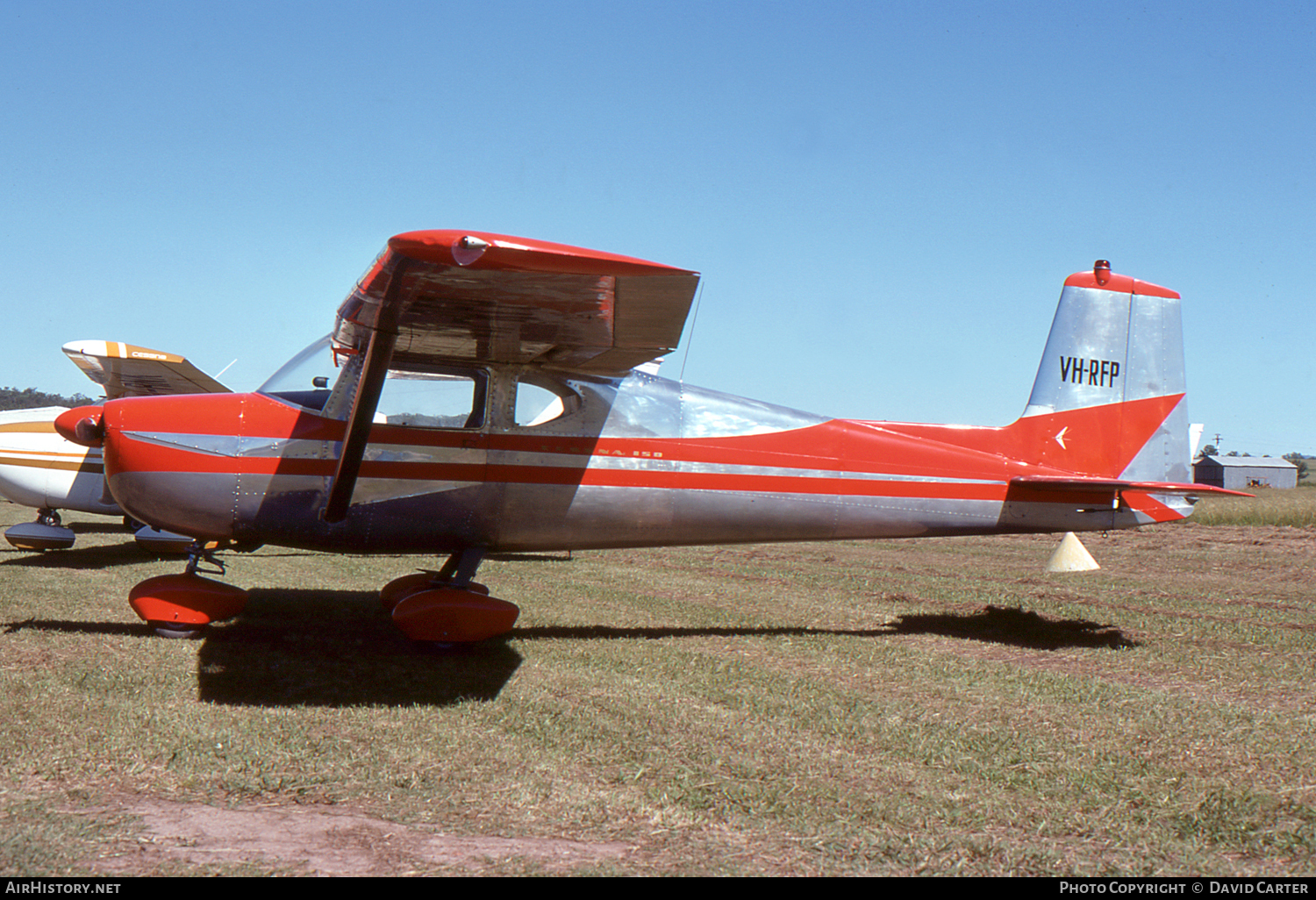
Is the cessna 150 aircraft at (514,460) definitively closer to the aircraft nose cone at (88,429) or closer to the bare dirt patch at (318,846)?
the aircraft nose cone at (88,429)

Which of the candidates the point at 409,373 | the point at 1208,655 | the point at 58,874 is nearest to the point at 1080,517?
the point at 1208,655

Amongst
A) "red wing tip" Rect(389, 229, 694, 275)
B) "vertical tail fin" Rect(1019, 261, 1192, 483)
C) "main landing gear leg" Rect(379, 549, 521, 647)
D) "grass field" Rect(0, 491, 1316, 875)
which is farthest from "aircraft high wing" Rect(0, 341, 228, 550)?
"vertical tail fin" Rect(1019, 261, 1192, 483)

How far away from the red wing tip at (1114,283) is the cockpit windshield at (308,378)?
234 inches

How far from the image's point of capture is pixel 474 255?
3930 mm

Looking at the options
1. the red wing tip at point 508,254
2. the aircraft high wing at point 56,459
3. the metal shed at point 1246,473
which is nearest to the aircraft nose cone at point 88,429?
the red wing tip at point 508,254

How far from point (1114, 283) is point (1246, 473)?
81.6m

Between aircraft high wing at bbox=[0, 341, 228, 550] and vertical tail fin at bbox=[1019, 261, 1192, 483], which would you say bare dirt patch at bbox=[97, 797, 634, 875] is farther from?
aircraft high wing at bbox=[0, 341, 228, 550]

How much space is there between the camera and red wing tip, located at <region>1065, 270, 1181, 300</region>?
289 inches

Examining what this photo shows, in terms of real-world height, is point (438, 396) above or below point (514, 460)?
above

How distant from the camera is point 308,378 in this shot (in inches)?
242

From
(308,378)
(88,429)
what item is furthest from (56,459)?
(308,378)

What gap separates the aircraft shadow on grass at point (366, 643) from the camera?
16.1 ft

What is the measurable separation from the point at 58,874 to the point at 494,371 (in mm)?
3912

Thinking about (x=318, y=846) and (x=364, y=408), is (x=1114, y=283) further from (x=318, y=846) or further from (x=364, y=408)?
(x=318, y=846)
